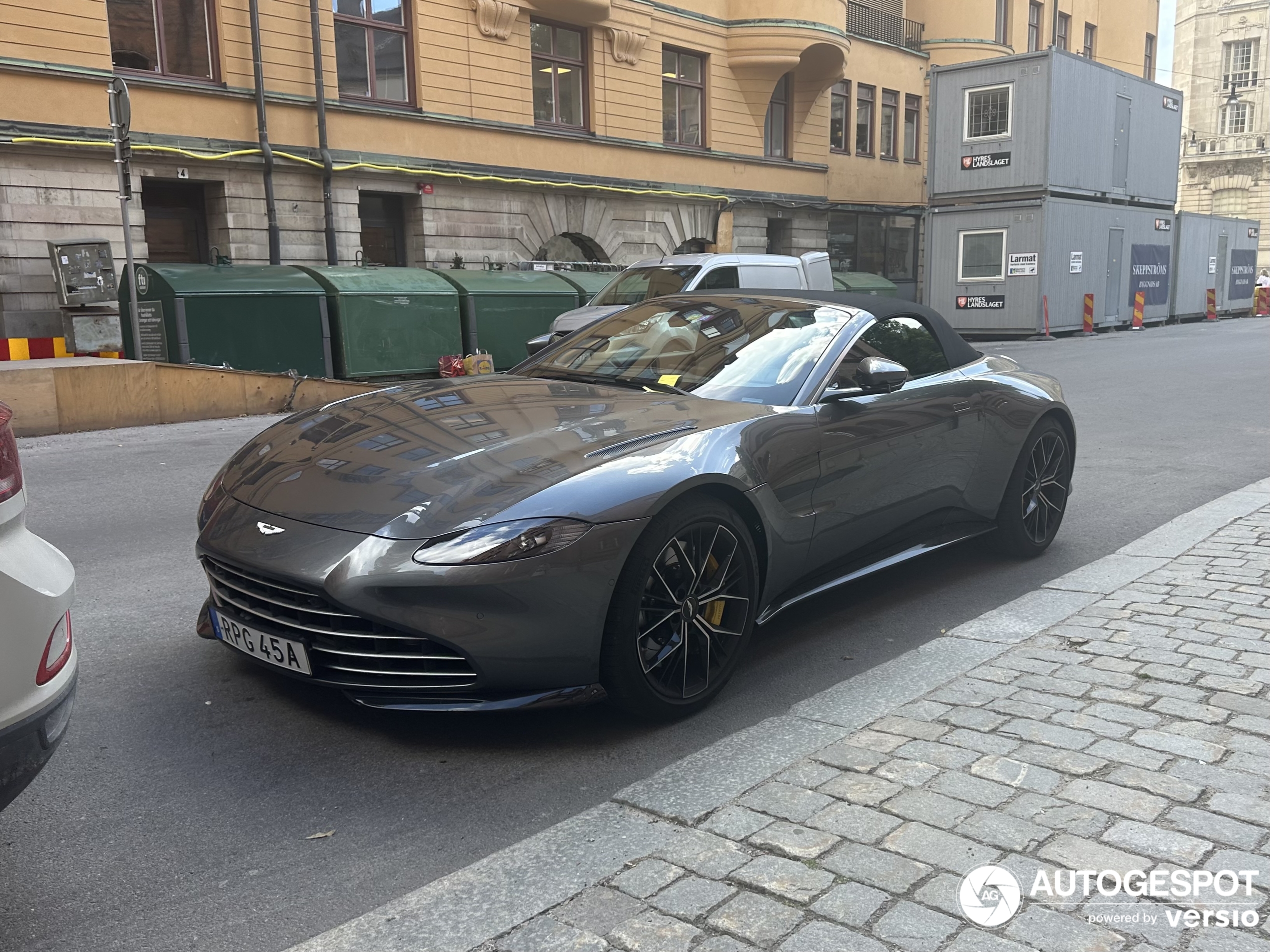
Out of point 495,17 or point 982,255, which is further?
point 982,255

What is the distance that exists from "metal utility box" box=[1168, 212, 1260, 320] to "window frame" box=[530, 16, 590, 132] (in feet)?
55.0

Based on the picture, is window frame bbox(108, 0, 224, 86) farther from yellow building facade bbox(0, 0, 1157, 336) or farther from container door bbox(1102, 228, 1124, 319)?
container door bbox(1102, 228, 1124, 319)

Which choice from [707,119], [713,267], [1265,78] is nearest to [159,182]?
[713,267]

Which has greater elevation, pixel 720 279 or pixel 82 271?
pixel 82 271

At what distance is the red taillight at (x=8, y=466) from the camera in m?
2.34

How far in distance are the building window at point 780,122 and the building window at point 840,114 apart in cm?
199

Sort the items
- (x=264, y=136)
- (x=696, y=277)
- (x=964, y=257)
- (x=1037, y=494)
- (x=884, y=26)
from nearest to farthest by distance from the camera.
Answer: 1. (x=1037, y=494)
2. (x=696, y=277)
3. (x=264, y=136)
4. (x=964, y=257)
5. (x=884, y=26)

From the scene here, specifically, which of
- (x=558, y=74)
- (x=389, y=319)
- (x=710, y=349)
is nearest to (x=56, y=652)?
(x=710, y=349)

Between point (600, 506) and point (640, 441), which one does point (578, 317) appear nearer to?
point (640, 441)

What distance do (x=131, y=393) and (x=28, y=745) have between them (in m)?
9.74

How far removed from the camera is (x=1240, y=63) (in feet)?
235

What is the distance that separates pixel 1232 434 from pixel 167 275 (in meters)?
11.4

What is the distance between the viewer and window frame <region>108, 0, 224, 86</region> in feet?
54.7

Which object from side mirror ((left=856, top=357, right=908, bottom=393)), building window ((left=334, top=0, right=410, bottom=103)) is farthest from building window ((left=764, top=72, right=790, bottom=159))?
side mirror ((left=856, top=357, right=908, bottom=393))
